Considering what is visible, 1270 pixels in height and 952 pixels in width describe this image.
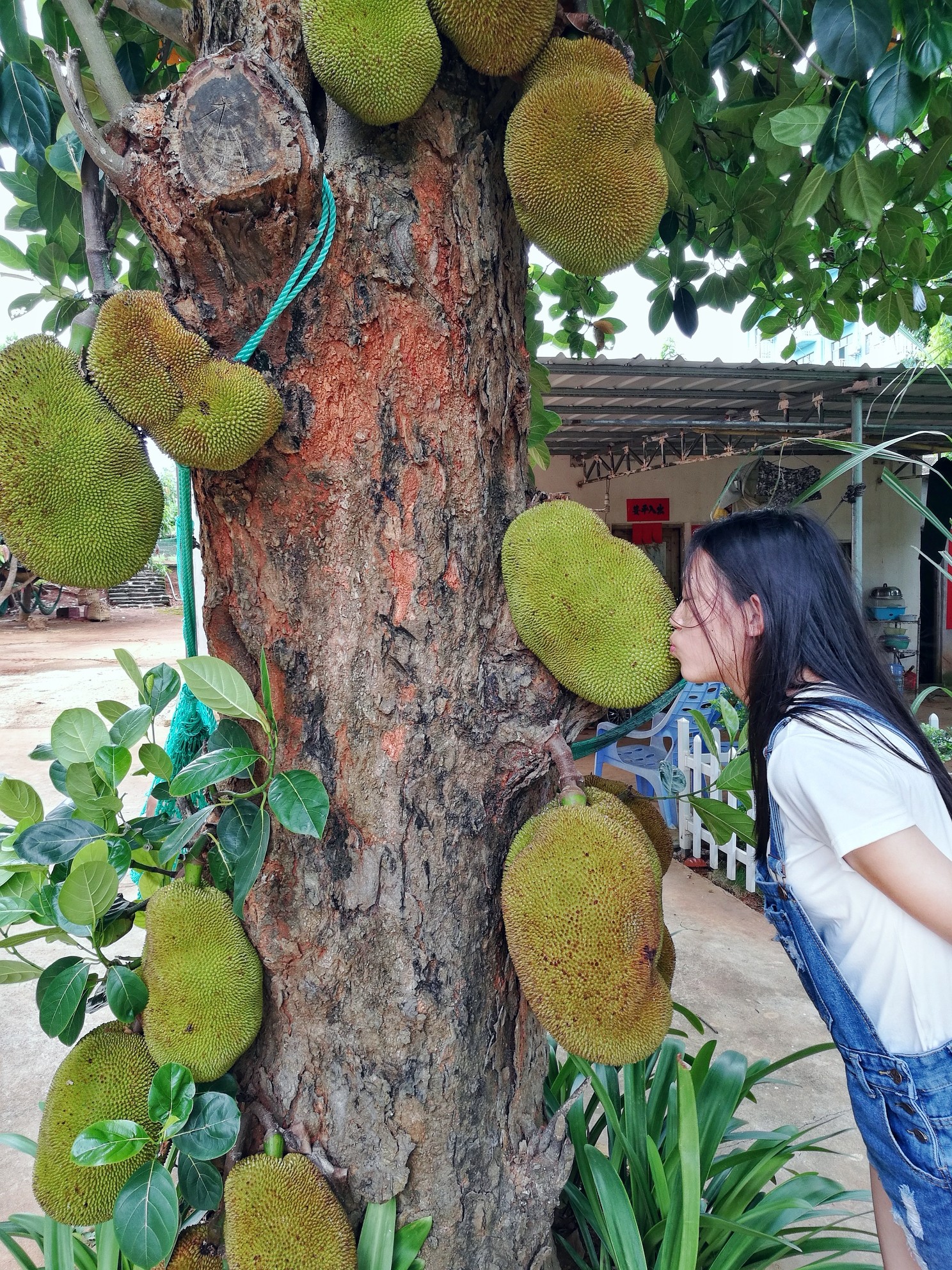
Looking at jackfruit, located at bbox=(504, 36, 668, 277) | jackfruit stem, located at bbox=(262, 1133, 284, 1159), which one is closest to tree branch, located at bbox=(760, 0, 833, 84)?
jackfruit, located at bbox=(504, 36, 668, 277)

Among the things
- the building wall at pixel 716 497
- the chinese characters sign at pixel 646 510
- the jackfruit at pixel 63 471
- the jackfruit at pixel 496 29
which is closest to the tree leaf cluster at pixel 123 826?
the jackfruit at pixel 63 471

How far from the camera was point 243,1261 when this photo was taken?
2.69ft

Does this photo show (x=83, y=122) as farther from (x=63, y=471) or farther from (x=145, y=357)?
(x=63, y=471)

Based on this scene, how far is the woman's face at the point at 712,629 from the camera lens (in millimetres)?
931

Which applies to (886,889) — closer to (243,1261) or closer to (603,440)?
(243,1261)

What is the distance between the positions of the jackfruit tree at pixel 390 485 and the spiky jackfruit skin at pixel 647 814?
0.16 meters

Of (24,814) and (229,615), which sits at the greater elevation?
(229,615)

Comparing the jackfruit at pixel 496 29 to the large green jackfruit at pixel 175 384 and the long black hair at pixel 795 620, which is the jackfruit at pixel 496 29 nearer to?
the large green jackfruit at pixel 175 384

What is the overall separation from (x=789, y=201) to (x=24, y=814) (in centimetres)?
178

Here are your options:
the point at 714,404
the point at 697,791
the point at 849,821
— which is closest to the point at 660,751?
the point at 697,791

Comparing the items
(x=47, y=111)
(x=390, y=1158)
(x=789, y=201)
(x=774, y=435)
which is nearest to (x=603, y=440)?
(x=774, y=435)

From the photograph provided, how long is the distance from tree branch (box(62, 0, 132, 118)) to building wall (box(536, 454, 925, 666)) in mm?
7273

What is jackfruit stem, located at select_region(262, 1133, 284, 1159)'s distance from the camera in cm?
90

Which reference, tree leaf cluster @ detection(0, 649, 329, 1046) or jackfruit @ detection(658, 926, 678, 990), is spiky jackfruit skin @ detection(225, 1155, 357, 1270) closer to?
tree leaf cluster @ detection(0, 649, 329, 1046)
